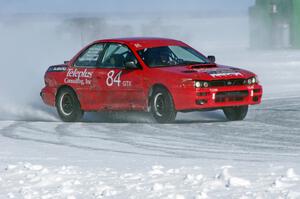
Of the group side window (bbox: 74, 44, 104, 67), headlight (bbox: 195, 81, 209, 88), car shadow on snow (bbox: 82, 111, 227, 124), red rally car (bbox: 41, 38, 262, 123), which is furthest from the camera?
side window (bbox: 74, 44, 104, 67)

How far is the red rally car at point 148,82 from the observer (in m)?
14.4

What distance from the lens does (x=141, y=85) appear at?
586 inches

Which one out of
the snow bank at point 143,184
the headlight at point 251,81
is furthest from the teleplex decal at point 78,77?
the snow bank at point 143,184

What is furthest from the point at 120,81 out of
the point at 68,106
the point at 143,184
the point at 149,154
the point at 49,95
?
the point at 143,184

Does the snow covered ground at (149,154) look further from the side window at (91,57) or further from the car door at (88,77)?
the side window at (91,57)

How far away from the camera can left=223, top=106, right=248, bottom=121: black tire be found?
595 inches

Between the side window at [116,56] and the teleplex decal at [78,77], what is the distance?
0.96 ft

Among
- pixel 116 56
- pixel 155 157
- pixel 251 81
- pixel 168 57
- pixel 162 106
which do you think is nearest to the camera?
pixel 155 157

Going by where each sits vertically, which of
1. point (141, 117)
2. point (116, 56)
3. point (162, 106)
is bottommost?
point (141, 117)

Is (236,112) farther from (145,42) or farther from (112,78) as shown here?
(112,78)

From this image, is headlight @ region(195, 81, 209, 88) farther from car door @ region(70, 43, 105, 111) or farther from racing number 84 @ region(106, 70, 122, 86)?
car door @ region(70, 43, 105, 111)

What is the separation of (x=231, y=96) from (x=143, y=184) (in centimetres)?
608

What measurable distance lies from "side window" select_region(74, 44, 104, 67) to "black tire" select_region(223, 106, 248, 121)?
214 centimetres

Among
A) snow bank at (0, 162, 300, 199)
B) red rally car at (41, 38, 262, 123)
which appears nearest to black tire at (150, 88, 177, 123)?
red rally car at (41, 38, 262, 123)
